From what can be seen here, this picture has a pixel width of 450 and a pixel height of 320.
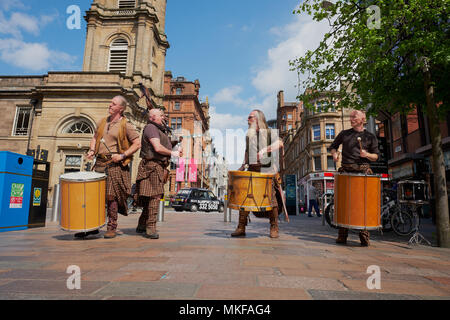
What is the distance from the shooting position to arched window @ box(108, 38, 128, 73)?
27547mm

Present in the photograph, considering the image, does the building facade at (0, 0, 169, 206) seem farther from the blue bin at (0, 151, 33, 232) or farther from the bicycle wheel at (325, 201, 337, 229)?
the bicycle wheel at (325, 201, 337, 229)

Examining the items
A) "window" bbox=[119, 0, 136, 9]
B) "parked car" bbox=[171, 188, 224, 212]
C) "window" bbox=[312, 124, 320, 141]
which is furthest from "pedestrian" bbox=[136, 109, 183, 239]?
"window" bbox=[312, 124, 320, 141]

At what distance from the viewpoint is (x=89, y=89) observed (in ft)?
74.4

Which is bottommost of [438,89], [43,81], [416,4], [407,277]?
[407,277]

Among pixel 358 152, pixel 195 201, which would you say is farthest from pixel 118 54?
pixel 358 152

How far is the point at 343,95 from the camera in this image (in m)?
7.05

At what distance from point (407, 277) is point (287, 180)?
1546 cm

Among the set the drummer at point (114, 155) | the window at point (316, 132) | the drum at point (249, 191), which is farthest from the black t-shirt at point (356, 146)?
the window at point (316, 132)

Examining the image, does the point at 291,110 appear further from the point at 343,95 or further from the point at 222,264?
the point at 222,264

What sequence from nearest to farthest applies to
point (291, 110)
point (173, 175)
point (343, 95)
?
point (343, 95), point (173, 175), point (291, 110)

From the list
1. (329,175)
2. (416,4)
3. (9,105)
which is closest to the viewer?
(416,4)
